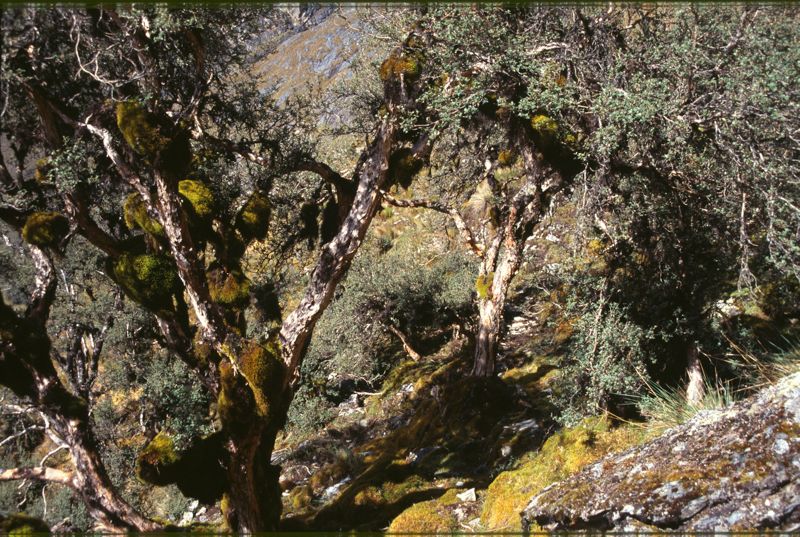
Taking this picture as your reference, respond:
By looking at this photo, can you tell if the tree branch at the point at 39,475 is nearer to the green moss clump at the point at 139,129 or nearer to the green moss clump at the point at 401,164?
the green moss clump at the point at 139,129

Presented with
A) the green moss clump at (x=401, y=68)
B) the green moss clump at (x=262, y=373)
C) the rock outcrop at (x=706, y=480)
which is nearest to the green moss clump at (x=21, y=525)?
the green moss clump at (x=262, y=373)

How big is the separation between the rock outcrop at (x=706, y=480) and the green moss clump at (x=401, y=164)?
523 centimetres

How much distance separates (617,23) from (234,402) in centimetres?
792

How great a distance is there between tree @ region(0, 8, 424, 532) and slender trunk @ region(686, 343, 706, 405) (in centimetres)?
493

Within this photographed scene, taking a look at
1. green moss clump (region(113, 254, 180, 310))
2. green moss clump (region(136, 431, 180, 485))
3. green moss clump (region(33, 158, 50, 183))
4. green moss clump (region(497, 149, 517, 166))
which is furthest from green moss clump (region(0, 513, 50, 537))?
green moss clump (region(497, 149, 517, 166))

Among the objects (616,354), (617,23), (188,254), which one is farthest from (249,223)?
(617,23)

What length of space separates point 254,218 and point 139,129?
2.28m

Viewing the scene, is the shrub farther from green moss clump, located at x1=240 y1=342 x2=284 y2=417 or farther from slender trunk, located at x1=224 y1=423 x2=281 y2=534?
slender trunk, located at x1=224 y1=423 x2=281 y2=534

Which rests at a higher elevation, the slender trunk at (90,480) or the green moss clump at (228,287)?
the green moss clump at (228,287)

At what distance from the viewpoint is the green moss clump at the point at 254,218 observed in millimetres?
8938

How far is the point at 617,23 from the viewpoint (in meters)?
9.30

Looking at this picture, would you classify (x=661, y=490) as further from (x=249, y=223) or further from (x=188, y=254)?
(x=249, y=223)

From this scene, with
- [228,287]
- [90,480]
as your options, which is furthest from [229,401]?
[90,480]

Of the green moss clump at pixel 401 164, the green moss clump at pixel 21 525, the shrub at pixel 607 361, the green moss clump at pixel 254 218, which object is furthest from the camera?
the green moss clump at pixel 401 164
